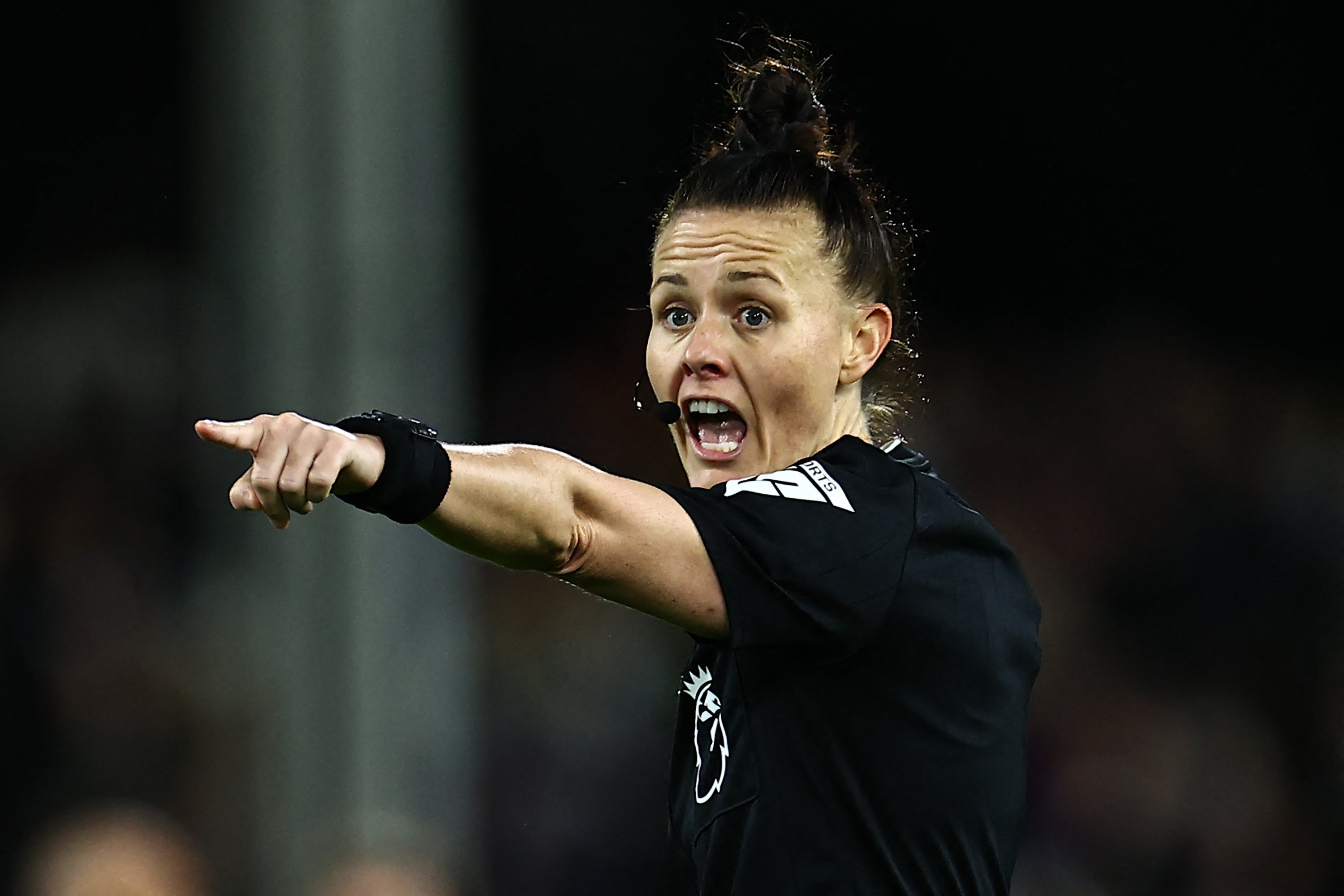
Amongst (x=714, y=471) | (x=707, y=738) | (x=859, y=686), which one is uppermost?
(x=714, y=471)

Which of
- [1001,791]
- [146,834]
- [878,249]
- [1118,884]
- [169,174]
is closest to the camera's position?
[1001,791]

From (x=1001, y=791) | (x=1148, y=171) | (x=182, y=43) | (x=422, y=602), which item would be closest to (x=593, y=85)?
(x=182, y=43)

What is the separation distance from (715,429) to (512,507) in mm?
770

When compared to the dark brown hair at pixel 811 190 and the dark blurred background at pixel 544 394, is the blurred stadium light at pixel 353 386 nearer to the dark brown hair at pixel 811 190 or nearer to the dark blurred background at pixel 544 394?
the dark blurred background at pixel 544 394

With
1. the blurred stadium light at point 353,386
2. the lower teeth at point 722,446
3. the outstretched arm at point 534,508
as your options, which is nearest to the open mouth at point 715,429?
the lower teeth at point 722,446

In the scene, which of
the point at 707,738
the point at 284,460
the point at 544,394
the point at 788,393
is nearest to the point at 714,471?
the point at 788,393

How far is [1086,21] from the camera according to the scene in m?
5.97

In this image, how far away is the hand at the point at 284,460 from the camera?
1.62 m

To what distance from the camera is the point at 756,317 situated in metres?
2.49

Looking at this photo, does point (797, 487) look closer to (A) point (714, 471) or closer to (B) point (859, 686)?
(B) point (859, 686)

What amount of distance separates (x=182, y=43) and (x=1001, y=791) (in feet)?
15.3

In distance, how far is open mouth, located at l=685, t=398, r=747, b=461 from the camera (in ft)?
8.27

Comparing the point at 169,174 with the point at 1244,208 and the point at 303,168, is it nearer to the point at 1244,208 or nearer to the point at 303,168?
the point at 303,168

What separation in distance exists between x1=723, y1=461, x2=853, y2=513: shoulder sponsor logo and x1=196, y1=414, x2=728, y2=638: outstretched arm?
13 cm
